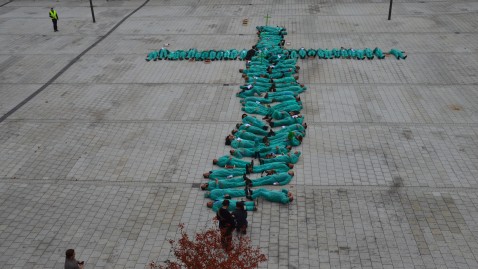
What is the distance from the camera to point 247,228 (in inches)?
368

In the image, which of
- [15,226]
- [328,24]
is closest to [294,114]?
[15,226]

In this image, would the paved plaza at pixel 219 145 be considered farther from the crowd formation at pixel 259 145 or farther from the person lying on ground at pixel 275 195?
the crowd formation at pixel 259 145

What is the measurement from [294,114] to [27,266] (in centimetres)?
767

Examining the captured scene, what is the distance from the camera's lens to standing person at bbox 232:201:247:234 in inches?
354

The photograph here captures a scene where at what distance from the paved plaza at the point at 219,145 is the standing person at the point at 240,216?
0.29 m

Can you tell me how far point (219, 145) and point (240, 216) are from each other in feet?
11.7

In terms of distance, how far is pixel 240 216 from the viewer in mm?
8992

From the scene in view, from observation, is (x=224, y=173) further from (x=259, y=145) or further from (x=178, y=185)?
(x=259, y=145)

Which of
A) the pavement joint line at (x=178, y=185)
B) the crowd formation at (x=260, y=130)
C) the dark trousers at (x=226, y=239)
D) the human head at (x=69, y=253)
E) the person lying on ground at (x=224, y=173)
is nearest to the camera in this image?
the dark trousers at (x=226, y=239)

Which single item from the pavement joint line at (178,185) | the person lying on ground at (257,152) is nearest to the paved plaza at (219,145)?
the pavement joint line at (178,185)

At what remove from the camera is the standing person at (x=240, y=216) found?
8.99 meters

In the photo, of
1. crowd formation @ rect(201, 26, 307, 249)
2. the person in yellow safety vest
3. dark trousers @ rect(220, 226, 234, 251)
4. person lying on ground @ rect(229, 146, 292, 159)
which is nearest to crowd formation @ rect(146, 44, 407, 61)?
crowd formation @ rect(201, 26, 307, 249)

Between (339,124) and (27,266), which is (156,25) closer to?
(339,124)

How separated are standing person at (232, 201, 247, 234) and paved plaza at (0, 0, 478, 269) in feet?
0.94
